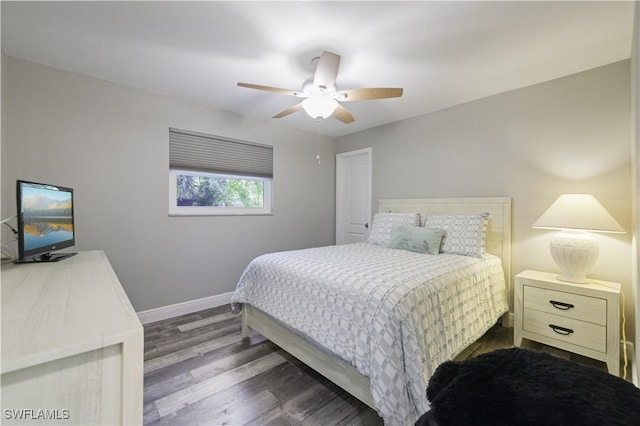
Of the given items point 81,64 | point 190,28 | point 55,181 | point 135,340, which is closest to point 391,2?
point 190,28

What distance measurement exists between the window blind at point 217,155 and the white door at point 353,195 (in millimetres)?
1258

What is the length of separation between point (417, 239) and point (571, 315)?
1216 mm

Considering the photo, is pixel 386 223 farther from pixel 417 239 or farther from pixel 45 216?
pixel 45 216

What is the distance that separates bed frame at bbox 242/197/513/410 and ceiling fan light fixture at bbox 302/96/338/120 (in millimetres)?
1671

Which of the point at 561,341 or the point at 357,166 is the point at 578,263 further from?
the point at 357,166

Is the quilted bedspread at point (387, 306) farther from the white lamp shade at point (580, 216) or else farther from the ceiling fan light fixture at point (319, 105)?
the ceiling fan light fixture at point (319, 105)

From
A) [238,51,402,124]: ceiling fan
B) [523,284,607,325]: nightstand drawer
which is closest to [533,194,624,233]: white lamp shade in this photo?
[523,284,607,325]: nightstand drawer

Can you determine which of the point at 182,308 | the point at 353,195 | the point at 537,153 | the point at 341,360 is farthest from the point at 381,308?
the point at 353,195

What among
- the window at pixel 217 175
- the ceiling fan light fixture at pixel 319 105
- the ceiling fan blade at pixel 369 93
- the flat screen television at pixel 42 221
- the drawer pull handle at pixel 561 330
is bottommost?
the drawer pull handle at pixel 561 330

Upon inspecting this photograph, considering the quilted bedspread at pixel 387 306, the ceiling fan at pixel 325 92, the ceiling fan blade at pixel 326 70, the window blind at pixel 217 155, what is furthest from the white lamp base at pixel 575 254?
the window blind at pixel 217 155

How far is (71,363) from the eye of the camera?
586 millimetres

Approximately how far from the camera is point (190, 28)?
1.77 metres

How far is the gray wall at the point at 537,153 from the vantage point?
2.14 meters

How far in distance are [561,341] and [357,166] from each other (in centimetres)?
302
